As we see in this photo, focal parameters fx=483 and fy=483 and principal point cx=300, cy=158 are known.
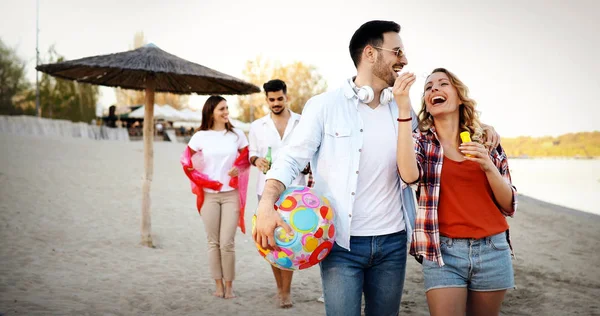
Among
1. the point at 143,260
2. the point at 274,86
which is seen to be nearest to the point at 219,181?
the point at 274,86

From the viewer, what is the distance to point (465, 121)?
3201 mm

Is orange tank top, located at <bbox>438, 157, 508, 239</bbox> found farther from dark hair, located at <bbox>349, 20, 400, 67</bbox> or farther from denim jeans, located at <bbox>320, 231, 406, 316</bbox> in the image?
dark hair, located at <bbox>349, 20, 400, 67</bbox>

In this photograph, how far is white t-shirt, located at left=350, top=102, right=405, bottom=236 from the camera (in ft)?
Answer: 9.18

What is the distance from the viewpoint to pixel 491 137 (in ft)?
10.2

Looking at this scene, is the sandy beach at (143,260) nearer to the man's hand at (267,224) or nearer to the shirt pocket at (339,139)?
the shirt pocket at (339,139)

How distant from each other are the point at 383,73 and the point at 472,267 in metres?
1.25

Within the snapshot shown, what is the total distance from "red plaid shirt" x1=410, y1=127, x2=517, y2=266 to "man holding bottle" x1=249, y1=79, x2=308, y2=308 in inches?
119

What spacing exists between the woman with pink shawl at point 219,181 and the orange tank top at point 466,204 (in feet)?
12.0

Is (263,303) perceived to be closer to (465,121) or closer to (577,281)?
(465,121)

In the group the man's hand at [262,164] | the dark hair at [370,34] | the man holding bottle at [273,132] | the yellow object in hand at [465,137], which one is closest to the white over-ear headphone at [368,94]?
the dark hair at [370,34]

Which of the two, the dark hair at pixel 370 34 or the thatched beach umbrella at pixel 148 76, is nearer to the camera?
the dark hair at pixel 370 34

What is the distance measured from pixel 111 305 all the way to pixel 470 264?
14.7 feet

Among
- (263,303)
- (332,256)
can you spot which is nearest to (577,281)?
(263,303)

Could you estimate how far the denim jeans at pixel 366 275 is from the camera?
8.93 ft
